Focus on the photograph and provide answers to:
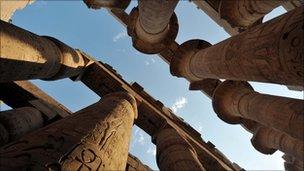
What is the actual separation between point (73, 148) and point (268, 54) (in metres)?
2.63

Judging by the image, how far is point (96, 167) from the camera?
2984 mm

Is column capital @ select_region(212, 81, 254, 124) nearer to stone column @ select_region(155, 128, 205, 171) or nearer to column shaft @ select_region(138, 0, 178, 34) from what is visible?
stone column @ select_region(155, 128, 205, 171)

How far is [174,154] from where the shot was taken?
6.90 meters

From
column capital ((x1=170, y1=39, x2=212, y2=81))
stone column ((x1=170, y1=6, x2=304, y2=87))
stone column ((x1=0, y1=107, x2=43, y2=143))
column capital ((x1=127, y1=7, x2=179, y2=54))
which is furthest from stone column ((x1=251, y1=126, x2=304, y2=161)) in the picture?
stone column ((x1=0, y1=107, x2=43, y2=143))

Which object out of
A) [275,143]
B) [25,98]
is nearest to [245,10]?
[275,143]

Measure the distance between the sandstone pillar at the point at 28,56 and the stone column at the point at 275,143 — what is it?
6034mm

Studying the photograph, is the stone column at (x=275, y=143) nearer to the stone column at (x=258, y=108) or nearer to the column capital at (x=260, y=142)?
the column capital at (x=260, y=142)

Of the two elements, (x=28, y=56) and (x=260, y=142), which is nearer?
(x=28, y=56)

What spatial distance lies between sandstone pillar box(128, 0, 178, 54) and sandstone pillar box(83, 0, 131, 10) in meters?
0.41

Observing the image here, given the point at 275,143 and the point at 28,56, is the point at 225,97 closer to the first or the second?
the point at 275,143

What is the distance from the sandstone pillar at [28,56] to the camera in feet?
15.3

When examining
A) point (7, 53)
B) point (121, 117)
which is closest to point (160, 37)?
point (121, 117)

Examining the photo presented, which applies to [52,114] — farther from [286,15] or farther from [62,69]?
[286,15]

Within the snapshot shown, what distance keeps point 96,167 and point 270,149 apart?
8.11m
